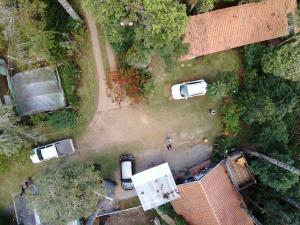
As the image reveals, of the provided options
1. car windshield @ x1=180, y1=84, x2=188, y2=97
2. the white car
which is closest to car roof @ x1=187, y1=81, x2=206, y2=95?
the white car

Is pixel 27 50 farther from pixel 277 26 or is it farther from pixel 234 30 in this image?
pixel 277 26

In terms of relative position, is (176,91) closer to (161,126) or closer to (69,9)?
(161,126)

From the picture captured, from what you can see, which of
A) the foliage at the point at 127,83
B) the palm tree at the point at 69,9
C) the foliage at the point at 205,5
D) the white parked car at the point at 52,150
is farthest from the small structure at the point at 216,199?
the palm tree at the point at 69,9

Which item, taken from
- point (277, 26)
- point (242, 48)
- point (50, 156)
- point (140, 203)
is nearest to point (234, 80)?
point (242, 48)

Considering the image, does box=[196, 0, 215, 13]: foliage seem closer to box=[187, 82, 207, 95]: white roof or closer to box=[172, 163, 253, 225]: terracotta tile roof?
box=[187, 82, 207, 95]: white roof

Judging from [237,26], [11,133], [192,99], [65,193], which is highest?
[237,26]

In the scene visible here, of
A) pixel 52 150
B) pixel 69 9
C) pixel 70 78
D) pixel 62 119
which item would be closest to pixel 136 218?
pixel 52 150
